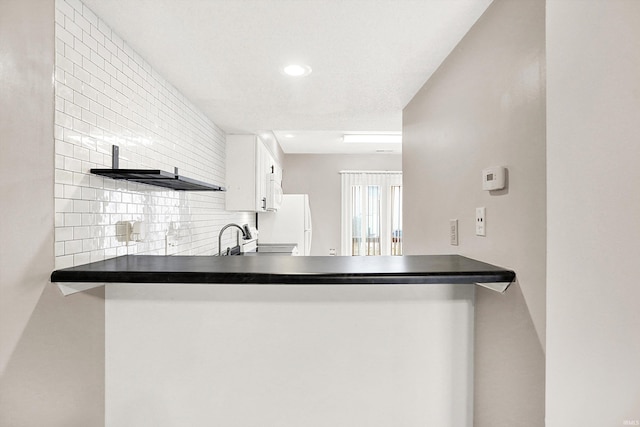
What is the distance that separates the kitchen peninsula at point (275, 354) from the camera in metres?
1.38

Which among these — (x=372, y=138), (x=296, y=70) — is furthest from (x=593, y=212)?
(x=372, y=138)

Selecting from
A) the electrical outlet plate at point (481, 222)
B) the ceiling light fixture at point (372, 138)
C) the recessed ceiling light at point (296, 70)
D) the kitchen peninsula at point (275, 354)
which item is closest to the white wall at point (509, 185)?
the electrical outlet plate at point (481, 222)

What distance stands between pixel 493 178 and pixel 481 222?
21cm

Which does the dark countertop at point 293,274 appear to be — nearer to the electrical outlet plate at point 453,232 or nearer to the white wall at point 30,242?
the white wall at point 30,242

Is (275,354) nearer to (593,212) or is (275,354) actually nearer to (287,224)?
(593,212)

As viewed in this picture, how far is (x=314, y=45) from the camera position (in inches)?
62.7

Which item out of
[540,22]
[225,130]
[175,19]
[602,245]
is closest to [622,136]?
[602,245]

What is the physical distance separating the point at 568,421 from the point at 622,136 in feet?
2.81

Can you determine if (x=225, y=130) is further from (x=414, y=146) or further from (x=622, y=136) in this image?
(x=622, y=136)

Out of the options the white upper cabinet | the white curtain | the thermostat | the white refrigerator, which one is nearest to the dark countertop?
the thermostat

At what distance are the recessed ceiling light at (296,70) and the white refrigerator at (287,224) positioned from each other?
265 centimetres

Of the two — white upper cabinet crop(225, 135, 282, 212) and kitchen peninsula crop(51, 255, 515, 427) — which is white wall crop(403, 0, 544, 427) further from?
white upper cabinet crop(225, 135, 282, 212)

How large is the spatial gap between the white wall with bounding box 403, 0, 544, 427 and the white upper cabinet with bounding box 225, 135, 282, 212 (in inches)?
80.4

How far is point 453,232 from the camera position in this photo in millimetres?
1647
